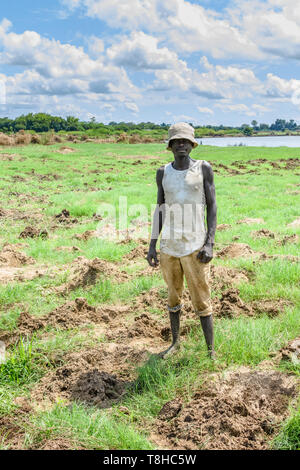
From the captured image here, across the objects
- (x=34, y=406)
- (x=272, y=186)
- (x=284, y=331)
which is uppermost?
(x=272, y=186)

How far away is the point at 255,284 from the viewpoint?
5.48m

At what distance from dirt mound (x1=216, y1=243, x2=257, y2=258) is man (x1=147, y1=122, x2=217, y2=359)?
125 inches

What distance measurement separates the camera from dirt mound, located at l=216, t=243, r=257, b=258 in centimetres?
670

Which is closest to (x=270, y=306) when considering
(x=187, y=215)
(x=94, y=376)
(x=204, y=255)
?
(x=204, y=255)

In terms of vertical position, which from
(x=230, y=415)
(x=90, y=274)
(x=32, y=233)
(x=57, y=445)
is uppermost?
(x=32, y=233)

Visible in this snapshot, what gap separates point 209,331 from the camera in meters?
3.73

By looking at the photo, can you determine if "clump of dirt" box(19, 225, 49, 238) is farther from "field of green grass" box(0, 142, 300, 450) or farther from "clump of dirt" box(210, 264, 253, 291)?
"clump of dirt" box(210, 264, 253, 291)

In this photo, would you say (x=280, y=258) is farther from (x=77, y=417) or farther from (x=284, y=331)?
(x=77, y=417)

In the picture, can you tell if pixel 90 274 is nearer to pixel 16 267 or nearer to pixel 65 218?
pixel 16 267

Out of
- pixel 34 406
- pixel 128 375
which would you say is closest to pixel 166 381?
pixel 128 375

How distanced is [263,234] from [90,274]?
3692 millimetres

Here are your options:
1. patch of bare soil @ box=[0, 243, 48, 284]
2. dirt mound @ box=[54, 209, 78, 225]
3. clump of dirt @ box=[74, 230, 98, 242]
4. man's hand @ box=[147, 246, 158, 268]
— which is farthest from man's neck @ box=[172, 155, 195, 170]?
dirt mound @ box=[54, 209, 78, 225]

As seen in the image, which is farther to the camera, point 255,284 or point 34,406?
point 255,284
